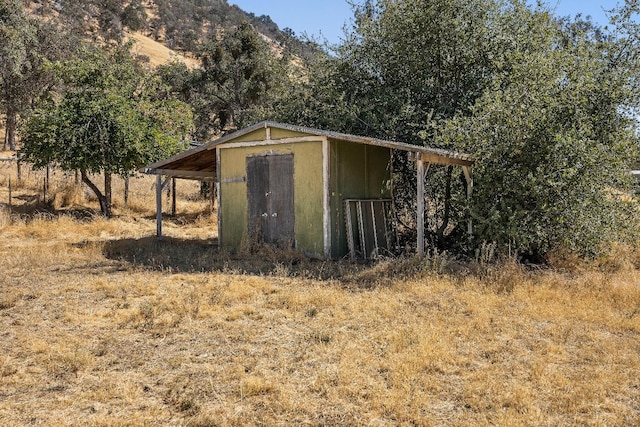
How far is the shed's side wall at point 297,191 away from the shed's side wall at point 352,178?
32 centimetres

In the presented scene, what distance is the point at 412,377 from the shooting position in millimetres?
4375

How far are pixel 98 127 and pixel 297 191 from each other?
752 centimetres

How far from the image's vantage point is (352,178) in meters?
11.2

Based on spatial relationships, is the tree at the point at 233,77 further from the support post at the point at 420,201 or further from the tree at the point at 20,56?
the support post at the point at 420,201

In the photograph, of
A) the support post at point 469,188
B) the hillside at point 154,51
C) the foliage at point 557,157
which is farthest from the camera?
the hillside at point 154,51

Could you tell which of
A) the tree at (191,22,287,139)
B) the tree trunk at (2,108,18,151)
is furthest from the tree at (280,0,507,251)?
the tree trunk at (2,108,18,151)

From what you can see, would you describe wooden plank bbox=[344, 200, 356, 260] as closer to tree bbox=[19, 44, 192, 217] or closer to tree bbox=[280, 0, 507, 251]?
tree bbox=[280, 0, 507, 251]

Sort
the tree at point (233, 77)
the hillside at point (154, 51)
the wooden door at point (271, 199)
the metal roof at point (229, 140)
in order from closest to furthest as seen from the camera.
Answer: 1. the metal roof at point (229, 140)
2. the wooden door at point (271, 199)
3. the tree at point (233, 77)
4. the hillside at point (154, 51)

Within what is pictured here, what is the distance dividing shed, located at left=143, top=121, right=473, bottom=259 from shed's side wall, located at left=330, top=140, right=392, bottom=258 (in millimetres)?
21

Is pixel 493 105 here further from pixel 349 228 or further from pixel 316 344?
pixel 316 344

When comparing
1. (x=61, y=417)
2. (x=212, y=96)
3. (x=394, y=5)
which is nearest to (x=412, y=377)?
(x=61, y=417)

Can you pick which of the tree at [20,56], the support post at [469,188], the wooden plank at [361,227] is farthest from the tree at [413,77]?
the tree at [20,56]

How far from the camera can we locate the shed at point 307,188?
10477 millimetres

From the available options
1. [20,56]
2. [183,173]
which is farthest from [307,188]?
[20,56]
